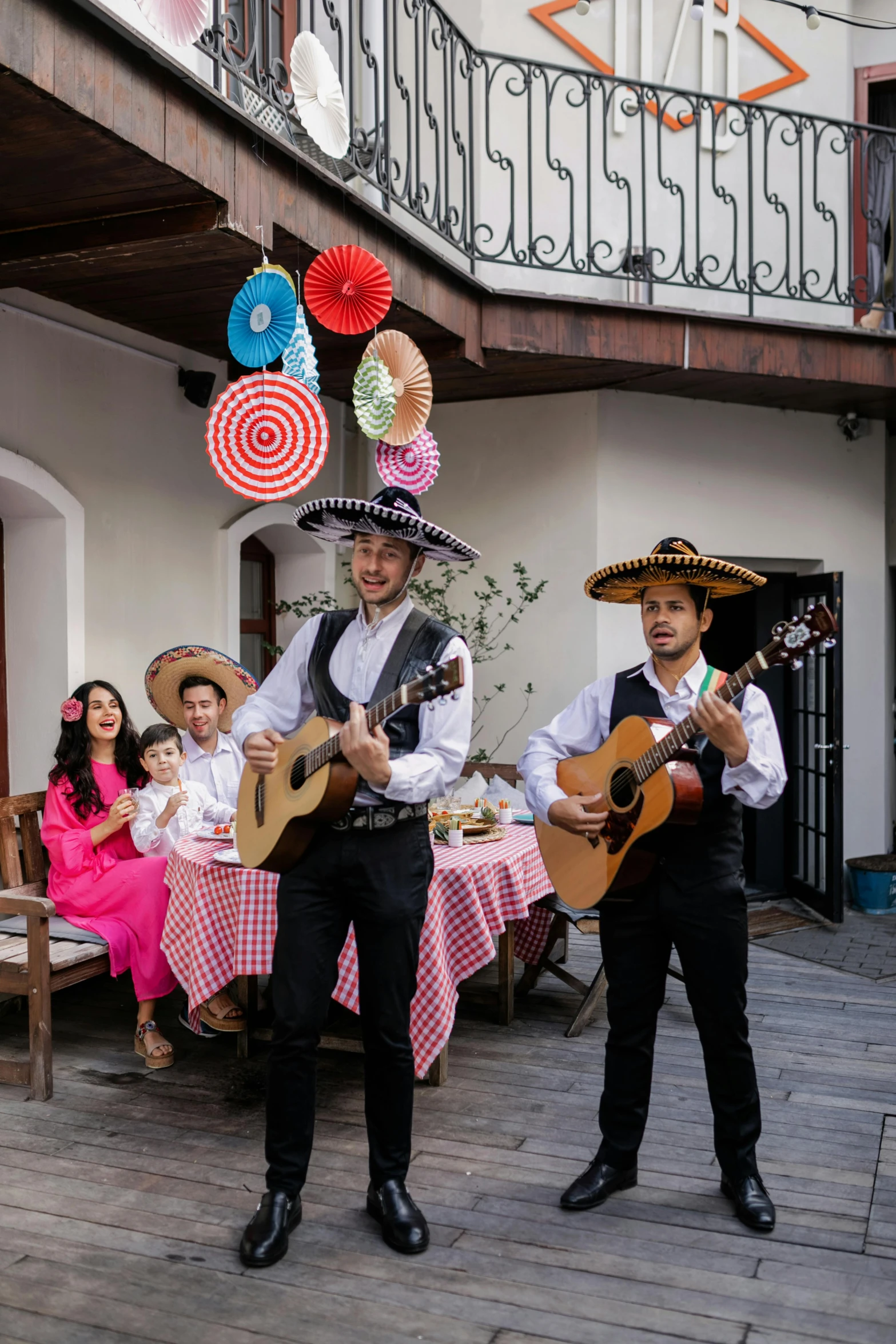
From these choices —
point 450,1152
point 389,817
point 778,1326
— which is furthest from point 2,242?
point 778,1326

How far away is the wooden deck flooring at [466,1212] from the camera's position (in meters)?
2.66

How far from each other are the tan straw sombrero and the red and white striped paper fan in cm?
120

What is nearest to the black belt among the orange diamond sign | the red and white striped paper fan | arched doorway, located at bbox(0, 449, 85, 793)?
the red and white striped paper fan

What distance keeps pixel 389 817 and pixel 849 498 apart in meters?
5.85

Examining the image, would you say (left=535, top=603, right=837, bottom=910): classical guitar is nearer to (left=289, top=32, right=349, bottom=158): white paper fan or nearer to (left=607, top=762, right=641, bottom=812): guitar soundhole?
(left=607, top=762, right=641, bottom=812): guitar soundhole

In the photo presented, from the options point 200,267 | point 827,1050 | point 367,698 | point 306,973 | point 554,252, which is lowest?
point 827,1050

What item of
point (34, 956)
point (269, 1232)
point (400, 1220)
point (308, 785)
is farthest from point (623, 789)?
point (34, 956)

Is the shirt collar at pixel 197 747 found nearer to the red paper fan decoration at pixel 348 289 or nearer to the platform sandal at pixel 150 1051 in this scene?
the platform sandal at pixel 150 1051

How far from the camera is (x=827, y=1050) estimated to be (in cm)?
457

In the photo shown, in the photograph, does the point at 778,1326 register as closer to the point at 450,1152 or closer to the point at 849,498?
the point at 450,1152

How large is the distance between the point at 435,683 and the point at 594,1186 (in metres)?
1.54

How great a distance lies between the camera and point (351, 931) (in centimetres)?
398

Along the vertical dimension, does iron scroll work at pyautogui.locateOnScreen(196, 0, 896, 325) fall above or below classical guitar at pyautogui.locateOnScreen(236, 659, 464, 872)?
above

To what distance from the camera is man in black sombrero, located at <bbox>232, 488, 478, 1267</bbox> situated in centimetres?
290
